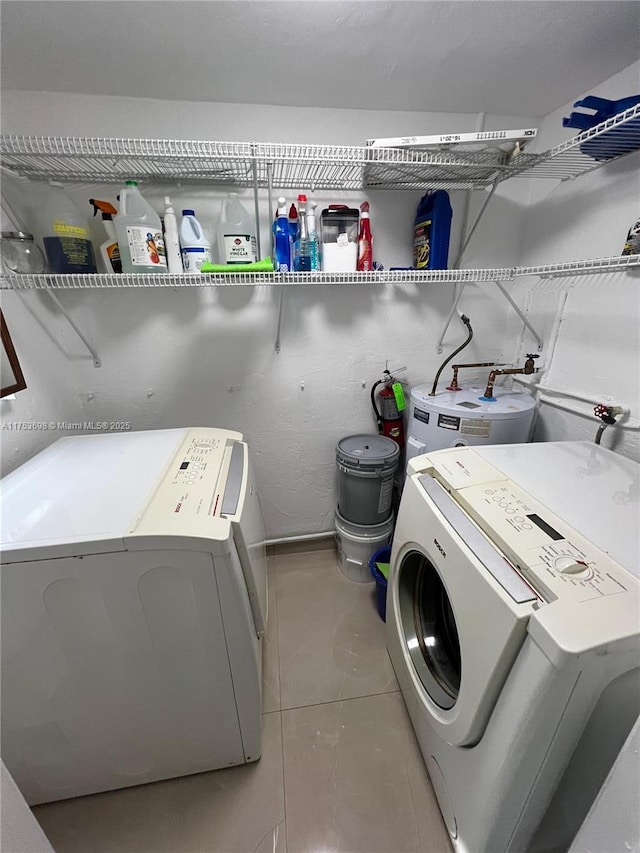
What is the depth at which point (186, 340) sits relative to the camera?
5.36 feet

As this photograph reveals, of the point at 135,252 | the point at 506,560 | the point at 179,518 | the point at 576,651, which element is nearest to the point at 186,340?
the point at 135,252

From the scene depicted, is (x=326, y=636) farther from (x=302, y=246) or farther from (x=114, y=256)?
(x=114, y=256)

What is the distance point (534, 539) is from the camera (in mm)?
758

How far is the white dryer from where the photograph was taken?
792mm

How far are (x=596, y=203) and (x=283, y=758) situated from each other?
95.5 inches

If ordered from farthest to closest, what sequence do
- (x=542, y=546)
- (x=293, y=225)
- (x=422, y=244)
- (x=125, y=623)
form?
(x=422, y=244), (x=293, y=225), (x=125, y=623), (x=542, y=546)

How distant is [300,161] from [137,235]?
647mm

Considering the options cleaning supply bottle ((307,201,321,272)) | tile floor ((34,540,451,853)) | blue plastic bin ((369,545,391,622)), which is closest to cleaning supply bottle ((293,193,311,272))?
cleaning supply bottle ((307,201,321,272))

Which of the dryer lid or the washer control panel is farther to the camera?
the dryer lid

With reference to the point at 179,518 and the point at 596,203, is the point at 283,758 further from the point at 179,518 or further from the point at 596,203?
the point at 596,203

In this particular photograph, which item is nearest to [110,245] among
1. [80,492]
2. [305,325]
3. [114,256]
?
[114,256]

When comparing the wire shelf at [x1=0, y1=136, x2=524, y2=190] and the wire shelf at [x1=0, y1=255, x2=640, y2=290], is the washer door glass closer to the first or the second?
the wire shelf at [x1=0, y1=255, x2=640, y2=290]

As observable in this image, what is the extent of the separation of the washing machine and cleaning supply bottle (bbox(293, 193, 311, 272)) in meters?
0.96

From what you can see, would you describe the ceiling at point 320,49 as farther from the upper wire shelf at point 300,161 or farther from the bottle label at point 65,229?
the bottle label at point 65,229
